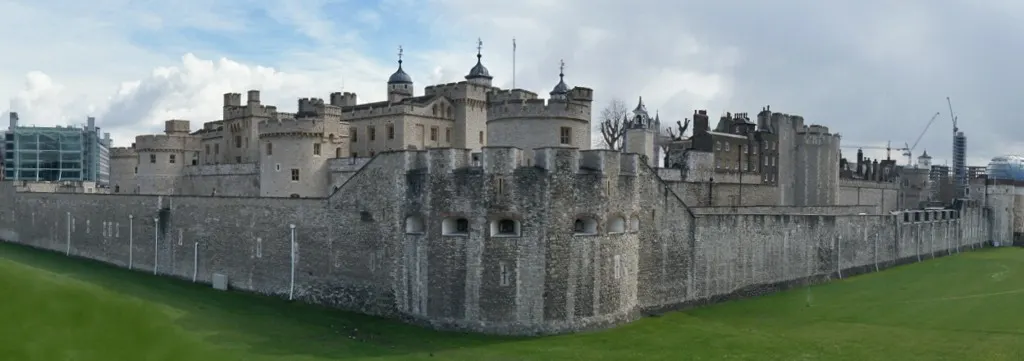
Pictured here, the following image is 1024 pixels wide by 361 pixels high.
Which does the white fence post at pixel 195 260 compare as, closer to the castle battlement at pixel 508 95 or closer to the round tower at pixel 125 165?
the castle battlement at pixel 508 95

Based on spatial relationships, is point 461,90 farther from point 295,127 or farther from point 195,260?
point 195,260

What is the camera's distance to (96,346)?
24.2 meters

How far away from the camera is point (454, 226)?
2912 centimetres

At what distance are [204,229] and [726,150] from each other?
37.7m

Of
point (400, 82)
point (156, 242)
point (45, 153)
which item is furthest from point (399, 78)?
point (45, 153)

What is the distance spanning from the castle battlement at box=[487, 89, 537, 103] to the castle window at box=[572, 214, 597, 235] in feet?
54.0

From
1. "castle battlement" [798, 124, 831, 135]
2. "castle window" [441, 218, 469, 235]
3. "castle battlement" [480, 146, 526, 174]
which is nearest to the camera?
"castle battlement" [480, 146, 526, 174]

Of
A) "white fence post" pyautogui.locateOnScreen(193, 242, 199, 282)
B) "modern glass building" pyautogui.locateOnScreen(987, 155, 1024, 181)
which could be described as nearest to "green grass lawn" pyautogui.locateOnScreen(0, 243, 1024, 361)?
"white fence post" pyautogui.locateOnScreen(193, 242, 199, 282)

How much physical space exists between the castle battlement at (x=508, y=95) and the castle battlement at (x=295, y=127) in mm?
9713

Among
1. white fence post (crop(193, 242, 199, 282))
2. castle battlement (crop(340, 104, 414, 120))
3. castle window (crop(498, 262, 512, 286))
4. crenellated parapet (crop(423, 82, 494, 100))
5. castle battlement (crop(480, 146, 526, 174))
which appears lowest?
white fence post (crop(193, 242, 199, 282))

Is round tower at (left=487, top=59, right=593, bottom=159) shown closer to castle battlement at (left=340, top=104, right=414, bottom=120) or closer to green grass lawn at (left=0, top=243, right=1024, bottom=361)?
green grass lawn at (left=0, top=243, right=1024, bottom=361)

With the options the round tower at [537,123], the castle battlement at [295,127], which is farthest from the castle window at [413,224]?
the castle battlement at [295,127]

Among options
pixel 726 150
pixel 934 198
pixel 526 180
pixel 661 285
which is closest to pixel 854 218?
pixel 726 150

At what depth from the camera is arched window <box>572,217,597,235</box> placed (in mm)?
29094
